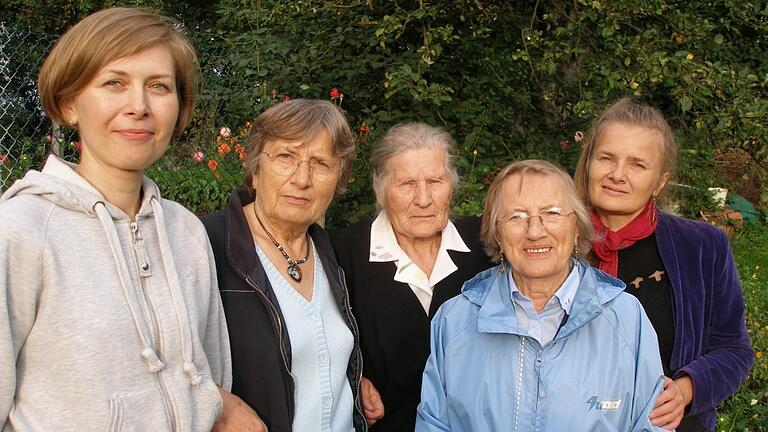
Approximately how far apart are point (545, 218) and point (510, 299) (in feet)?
0.99

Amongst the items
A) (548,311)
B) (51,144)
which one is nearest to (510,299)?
(548,311)

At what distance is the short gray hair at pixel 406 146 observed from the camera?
2.92 meters

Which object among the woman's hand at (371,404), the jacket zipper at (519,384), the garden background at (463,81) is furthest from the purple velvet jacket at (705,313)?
the garden background at (463,81)

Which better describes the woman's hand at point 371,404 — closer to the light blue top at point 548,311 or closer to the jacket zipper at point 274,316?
the jacket zipper at point 274,316

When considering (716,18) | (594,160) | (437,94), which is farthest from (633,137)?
(716,18)

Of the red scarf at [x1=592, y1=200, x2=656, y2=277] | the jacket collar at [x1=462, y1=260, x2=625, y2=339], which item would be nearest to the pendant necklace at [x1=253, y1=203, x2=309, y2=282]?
the jacket collar at [x1=462, y1=260, x2=625, y2=339]

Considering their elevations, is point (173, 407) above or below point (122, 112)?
below

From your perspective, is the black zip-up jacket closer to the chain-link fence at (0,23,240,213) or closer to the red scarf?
the red scarf

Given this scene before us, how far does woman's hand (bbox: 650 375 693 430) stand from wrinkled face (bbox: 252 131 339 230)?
1.38 m

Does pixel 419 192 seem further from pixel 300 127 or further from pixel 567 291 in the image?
pixel 567 291

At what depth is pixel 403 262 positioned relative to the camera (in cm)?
286

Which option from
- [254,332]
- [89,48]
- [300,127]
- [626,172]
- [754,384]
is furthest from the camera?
[754,384]

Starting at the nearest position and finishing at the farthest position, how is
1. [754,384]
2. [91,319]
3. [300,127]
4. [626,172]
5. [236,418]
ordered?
[91,319] < [236,418] < [300,127] < [626,172] < [754,384]

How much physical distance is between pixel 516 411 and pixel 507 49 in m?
3.58
